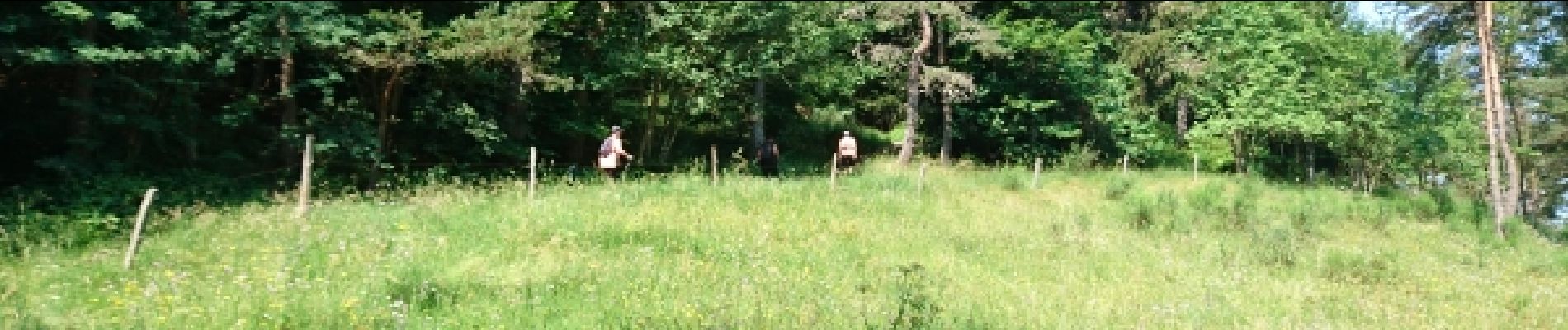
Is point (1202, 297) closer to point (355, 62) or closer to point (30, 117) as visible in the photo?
point (355, 62)

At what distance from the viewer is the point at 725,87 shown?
22.3 metres

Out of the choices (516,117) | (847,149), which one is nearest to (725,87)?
(847,149)

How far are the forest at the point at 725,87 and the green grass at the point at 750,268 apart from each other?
3380mm

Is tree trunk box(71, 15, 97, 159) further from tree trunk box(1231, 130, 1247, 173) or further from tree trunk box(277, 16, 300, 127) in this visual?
tree trunk box(1231, 130, 1247, 173)

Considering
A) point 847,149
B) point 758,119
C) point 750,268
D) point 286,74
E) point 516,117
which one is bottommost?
point 750,268

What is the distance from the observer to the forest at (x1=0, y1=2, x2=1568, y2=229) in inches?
616

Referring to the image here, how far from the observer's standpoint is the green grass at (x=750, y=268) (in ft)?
27.5

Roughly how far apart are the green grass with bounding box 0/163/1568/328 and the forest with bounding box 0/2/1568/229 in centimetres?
338

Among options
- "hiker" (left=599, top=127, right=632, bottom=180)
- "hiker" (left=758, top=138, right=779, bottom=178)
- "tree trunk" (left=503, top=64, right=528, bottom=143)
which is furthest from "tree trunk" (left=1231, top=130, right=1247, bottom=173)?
"tree trunk" (left=503, top=64, right=528, bottom=143)

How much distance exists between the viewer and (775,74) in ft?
76.5

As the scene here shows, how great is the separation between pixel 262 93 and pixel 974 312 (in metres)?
18.0

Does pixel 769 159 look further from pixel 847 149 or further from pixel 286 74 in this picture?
pixel 286 74

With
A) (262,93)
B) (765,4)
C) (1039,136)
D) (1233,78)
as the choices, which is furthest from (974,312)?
(1233,78)

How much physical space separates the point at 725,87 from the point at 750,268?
1236cm
